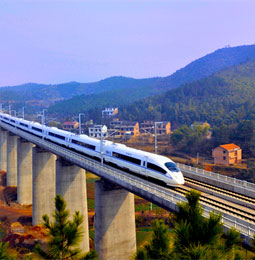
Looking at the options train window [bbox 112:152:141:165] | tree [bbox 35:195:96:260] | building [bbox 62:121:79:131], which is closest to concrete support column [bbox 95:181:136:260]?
train window [bbox 112:152:141:165]

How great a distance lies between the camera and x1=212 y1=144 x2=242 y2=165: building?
265 feet

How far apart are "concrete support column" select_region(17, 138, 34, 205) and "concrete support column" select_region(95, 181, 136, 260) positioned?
34462 mm

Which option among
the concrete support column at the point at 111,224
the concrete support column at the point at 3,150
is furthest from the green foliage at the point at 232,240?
the concrete support column at the point at 3,150

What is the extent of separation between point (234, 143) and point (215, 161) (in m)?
10.6

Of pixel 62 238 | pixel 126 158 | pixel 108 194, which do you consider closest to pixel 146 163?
pixel 126 158

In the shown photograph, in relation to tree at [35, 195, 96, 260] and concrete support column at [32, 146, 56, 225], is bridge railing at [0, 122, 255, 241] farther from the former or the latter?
concrete support column at [32, 146, 56, 225]

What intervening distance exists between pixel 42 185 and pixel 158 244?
4538cm

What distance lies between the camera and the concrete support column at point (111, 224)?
31.5 meters

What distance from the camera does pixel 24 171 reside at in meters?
62.2

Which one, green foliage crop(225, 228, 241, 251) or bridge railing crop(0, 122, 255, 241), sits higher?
green foliage crop(225, 228, 241, 251)

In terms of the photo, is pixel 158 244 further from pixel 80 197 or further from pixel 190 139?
pixel 190 139

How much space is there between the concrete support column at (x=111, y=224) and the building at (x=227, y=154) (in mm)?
54110

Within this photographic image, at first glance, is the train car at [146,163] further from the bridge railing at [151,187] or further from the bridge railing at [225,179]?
the bridge railing at [225,179]

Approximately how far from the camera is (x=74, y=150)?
1784 inches
